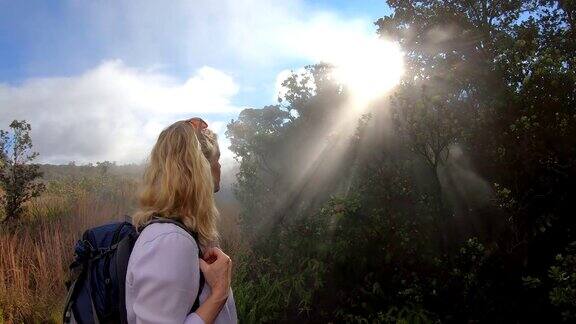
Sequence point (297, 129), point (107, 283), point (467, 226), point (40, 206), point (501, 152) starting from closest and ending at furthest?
point (107, 283)
point (501, 152)
point (467, 226)
point (297, 129)
point (40, 206)

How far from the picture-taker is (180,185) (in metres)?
1.86

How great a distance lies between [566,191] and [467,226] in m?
1.32

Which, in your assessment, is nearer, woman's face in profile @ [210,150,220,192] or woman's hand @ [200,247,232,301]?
woman's hand @ [200,247,232,301]

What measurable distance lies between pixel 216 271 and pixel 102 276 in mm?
475

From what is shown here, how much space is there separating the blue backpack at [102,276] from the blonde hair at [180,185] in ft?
0.21

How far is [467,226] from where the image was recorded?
18.5ft

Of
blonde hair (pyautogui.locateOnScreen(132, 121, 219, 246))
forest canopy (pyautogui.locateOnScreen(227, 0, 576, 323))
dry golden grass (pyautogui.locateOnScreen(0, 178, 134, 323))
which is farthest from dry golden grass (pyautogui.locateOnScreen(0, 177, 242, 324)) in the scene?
blonde hair (pyautogui.locateOnScreen(132, 121, 219, 246))

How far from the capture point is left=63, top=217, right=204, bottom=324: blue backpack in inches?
69.7

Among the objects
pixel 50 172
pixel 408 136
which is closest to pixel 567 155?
pixel 408 136

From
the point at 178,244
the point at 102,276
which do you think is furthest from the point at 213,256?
the point at 102,276

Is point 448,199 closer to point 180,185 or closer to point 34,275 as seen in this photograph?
point 180,185

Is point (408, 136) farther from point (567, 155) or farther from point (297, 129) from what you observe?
point (297, 129)

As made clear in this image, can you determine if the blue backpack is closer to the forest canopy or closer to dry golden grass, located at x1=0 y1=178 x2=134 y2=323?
the forest canopy

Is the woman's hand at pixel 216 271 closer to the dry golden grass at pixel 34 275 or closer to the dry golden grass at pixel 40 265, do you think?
the dry golden grass at pixel 40 265
